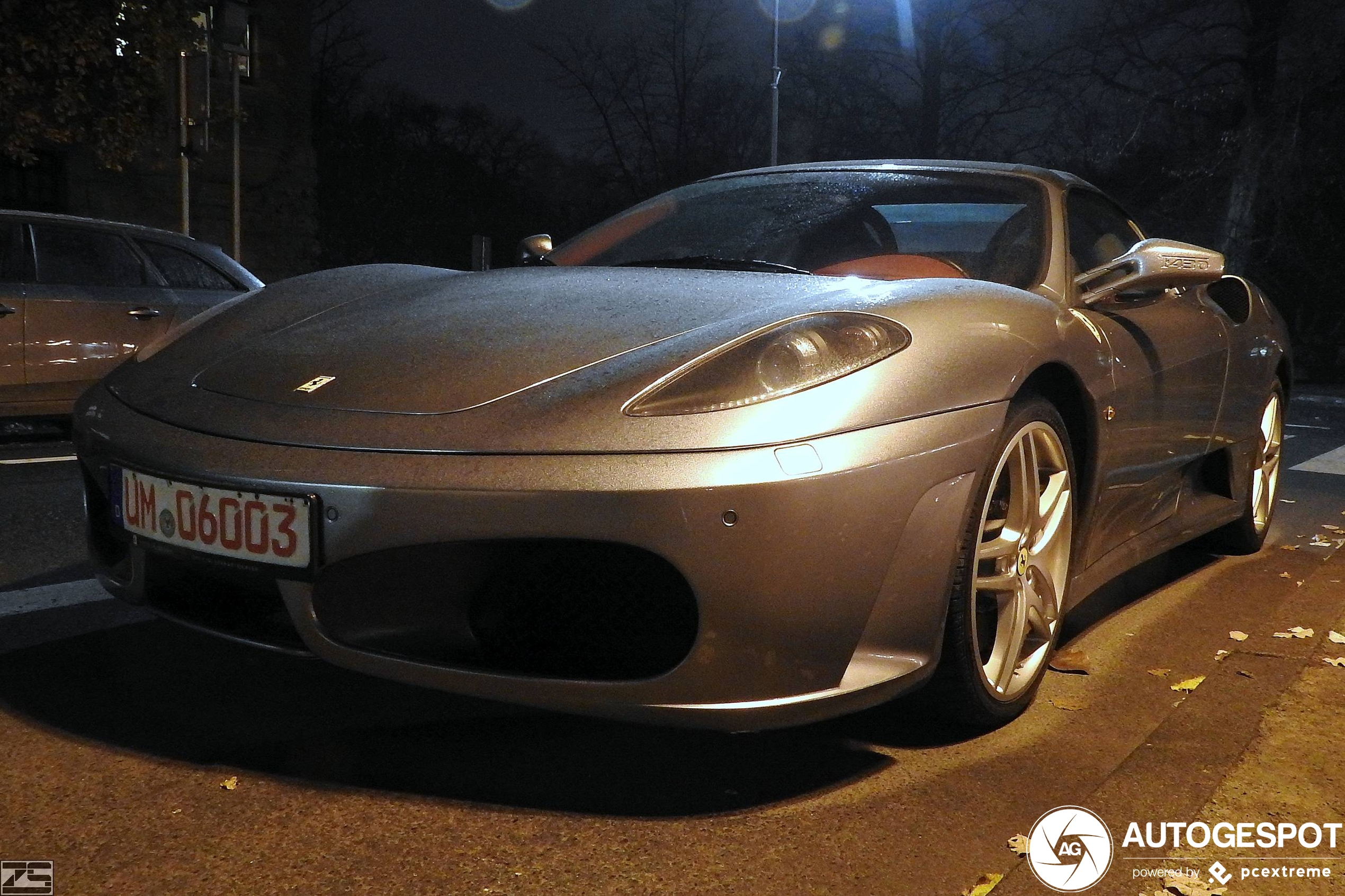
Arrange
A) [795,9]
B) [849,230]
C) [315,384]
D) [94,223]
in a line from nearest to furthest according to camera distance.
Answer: [315,384] < [849,230] < [94,223] < [795,9]

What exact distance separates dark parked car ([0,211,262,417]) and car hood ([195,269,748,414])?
15.2ft

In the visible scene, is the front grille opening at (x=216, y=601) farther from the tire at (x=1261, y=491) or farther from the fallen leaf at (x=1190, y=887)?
the tire at (x=1261, y=491)

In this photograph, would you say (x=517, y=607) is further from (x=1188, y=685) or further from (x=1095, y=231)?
(x=1095, y=231)

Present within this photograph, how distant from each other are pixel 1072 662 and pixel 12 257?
5974mm

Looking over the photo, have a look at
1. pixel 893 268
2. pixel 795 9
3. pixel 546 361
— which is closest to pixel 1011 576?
pixel 893 268

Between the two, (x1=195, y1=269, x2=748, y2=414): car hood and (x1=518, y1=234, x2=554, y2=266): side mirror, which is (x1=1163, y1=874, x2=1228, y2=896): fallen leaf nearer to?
(x1=195, y1=269, x2=748, y2=414): car hood

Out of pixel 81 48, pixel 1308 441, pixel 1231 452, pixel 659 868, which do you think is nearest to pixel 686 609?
pixel 659 868

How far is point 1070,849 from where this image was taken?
2.21m

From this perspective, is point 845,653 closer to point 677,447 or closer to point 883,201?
point 677,447

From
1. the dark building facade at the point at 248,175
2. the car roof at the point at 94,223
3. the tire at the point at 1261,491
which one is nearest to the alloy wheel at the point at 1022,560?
the tire at the point at 1261,491

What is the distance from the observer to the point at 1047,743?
8.95 feet

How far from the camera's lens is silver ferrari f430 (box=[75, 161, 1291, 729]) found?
85.7 inches

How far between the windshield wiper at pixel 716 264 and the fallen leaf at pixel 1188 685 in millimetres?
1277

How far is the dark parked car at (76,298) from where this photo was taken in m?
7.06
